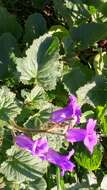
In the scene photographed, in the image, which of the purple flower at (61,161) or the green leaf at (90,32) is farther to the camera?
the green leaf at (90,32)

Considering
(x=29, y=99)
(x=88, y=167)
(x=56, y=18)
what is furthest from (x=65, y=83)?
(x=56, y=18)

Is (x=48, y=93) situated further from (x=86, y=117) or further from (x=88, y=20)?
(x=88, y=20)

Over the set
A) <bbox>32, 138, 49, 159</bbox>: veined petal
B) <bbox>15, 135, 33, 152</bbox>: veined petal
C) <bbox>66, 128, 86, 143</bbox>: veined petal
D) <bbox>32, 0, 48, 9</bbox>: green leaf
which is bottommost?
<bbox>32, 138, 49, 159</bbox>: veined petal

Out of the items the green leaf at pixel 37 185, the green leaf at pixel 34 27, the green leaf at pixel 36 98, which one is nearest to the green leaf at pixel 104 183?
the green leaf at pixel 37 185

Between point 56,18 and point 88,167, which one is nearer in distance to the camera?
point 88,167

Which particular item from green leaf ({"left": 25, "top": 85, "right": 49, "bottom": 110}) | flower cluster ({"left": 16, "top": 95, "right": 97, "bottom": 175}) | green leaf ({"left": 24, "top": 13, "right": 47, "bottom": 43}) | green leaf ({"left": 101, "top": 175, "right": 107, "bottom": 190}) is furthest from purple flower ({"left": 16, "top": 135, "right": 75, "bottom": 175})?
green leaf ({"left": 24, "top": 13, "right": 47, "bottom": 43})

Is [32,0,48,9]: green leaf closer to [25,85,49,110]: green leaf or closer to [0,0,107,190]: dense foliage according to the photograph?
[0,0,107,190]: dense foliage

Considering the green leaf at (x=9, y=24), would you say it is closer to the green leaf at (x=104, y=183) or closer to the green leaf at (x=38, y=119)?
the green leaf at (x=38, y=119)
